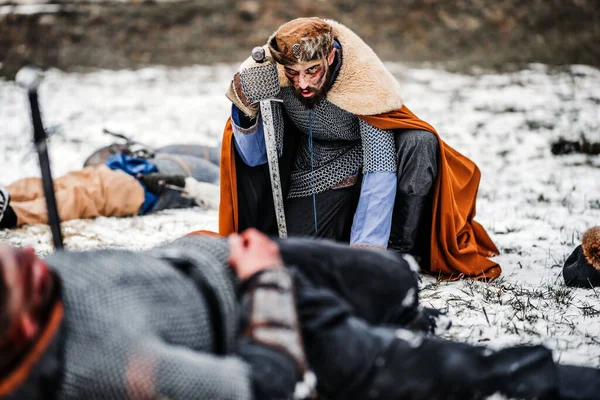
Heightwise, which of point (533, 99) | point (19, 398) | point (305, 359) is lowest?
point (533, 99)

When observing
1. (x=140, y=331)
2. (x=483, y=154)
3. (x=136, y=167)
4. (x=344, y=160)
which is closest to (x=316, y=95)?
(x=344, y=160)

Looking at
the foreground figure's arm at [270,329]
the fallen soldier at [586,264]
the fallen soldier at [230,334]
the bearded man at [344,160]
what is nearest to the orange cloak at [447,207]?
the bearded man at [344,160]

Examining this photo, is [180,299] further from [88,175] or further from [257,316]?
[88,175]

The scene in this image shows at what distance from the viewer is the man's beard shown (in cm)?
306

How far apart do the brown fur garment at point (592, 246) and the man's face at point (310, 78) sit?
1.44 m

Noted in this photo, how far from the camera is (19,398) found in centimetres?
121

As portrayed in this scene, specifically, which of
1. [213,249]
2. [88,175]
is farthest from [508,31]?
[213,249]

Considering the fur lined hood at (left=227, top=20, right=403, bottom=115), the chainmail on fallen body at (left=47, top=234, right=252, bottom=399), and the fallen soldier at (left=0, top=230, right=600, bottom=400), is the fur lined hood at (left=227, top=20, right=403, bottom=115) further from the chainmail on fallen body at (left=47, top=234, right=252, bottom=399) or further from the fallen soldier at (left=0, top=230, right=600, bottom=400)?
the chainmail on fallen body at (left=47, top=234, right=252, bottom=399)

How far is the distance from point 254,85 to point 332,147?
64 centimetres

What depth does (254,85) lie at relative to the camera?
2.97 m

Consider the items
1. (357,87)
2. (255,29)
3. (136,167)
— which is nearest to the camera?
(357,87)

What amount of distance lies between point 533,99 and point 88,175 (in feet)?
20.9

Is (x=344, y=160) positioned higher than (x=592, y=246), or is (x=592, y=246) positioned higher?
(x=344, y=160)

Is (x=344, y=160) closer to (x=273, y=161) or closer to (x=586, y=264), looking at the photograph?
(x=273, y=161)
